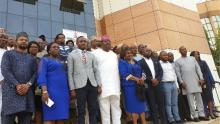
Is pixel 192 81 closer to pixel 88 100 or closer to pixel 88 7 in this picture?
pixel 88 100

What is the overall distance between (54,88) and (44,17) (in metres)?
12.2

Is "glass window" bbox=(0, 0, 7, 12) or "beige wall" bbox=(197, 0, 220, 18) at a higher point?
"beige wall" bbox=(197, 0, 220, 18)

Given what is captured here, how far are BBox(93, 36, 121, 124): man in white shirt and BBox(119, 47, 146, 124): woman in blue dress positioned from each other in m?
0.15

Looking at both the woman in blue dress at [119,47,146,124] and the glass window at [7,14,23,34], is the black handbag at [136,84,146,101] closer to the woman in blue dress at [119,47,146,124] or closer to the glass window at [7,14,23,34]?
the woman in blue dress at [119,47,146,124]

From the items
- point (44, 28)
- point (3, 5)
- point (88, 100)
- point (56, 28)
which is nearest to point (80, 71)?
point (88, 100)

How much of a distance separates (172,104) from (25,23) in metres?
10.9

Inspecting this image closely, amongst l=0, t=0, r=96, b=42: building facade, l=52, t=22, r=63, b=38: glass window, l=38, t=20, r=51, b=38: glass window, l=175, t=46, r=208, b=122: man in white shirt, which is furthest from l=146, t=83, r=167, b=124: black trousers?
l=52, t=22, r=63, b=38: glass window

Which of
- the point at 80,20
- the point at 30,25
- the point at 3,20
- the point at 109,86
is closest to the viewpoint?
the point at 109,86

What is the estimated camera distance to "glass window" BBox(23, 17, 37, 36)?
582 inches

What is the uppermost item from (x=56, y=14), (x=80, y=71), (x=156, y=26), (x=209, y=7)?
(x=209, y=7)

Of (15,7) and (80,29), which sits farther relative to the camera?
(80,29)

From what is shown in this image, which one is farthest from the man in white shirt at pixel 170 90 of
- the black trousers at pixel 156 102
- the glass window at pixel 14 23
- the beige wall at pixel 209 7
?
the beige wall at pixel 209 7

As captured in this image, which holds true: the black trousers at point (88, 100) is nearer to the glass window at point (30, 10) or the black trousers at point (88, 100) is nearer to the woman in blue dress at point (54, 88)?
the woman in blue dress at point (54, 88)

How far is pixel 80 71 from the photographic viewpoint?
4.57m
